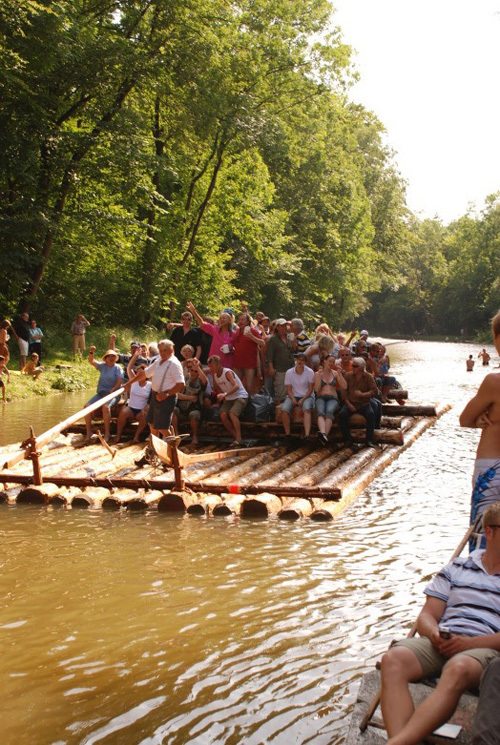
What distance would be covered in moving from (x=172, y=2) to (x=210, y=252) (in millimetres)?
12150

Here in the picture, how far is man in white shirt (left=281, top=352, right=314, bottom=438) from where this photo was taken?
13.4 meters

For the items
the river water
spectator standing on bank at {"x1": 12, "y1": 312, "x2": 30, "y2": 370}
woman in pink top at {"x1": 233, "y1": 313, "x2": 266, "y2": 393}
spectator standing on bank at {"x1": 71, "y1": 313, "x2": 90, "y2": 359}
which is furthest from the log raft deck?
spectator standing on bank at {"x1": 71, "y1": 313, "x2": 90, "y2": 359}

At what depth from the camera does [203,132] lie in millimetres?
31719

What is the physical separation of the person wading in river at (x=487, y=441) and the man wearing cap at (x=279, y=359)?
9.26 m

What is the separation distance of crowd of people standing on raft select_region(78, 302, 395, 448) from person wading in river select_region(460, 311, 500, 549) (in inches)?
313

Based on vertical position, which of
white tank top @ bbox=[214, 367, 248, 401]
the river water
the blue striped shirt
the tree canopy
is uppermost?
the tree canopy

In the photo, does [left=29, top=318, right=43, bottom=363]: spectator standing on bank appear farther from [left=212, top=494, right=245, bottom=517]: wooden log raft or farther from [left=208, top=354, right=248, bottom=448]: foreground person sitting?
[left=212, top=494, right=245, bottom=517]: wooden log raft

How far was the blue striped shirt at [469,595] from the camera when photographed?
4.12 metres

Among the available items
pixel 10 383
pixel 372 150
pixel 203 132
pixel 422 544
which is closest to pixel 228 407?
pixel 422 544

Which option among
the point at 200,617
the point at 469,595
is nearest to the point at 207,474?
the point at 200,617

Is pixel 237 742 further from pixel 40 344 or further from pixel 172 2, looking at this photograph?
pixel 172 2

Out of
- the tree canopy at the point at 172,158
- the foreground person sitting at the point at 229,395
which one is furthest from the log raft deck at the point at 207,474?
the tree canopy at the point at 172,158

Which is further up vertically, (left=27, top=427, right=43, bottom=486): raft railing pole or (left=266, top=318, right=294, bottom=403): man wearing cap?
(left=266, top=318, right=294, bottom=403): man wearing cap

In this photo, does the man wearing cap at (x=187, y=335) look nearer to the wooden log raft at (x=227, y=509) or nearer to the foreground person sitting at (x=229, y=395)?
the foreground person sitting at (x=229, y=395)
